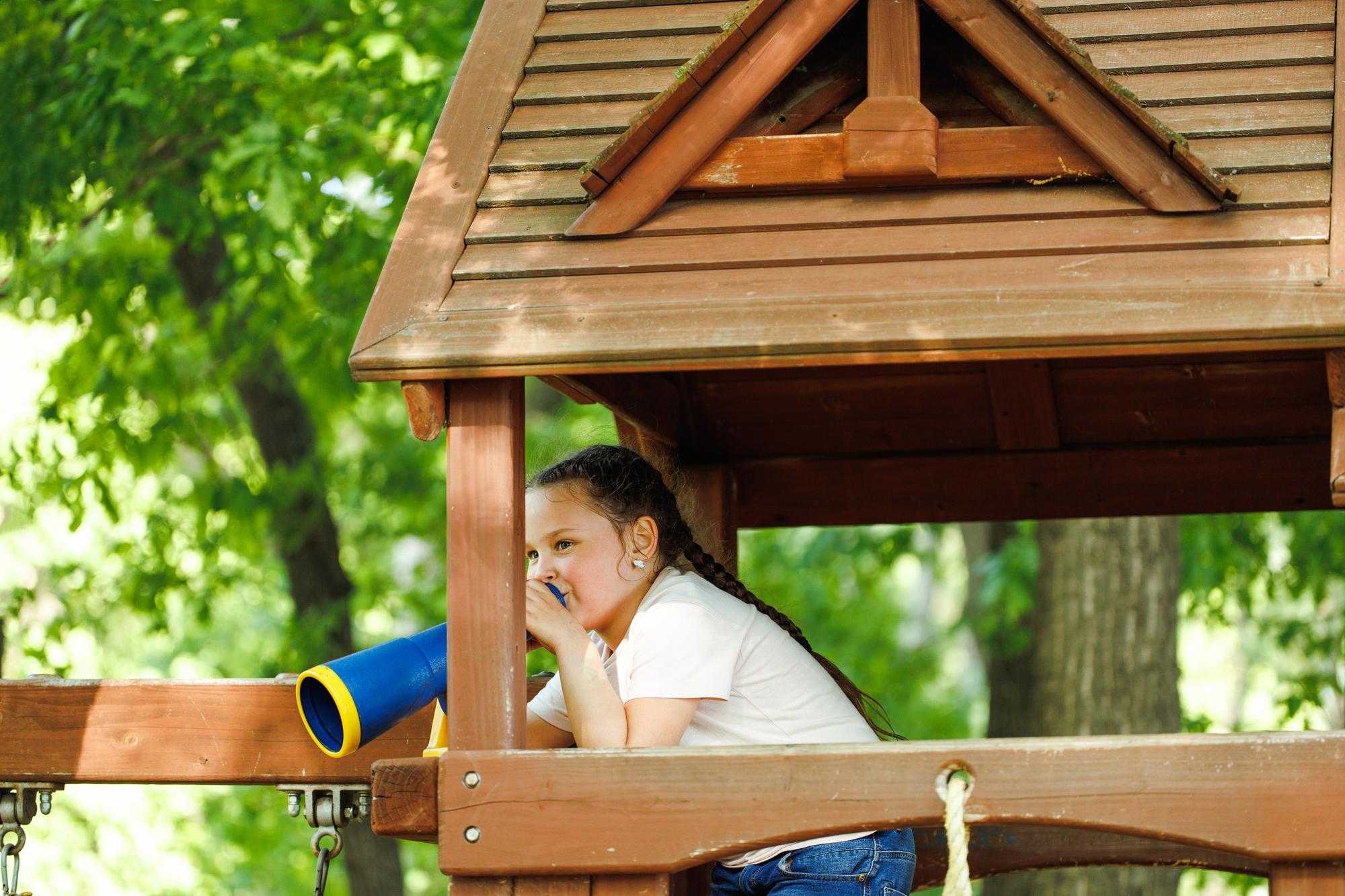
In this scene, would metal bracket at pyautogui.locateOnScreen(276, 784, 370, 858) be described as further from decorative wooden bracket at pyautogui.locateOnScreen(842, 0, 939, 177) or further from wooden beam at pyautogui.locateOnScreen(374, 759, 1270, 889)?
decorative wooden bracket at pyautogui.locateOnScreen(842, 0, 939, 177)

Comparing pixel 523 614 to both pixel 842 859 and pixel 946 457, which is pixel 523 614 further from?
pixel 946 457

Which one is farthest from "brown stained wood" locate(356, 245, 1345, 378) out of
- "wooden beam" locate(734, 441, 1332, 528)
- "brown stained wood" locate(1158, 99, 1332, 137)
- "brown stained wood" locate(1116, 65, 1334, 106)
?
"wooden beam" locate(734, 441, 1332, 528)

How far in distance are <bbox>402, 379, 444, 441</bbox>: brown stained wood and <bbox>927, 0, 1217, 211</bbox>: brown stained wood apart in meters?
1.05

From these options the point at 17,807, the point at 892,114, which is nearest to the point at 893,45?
the point at 892,114

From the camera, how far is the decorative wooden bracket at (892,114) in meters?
2.34

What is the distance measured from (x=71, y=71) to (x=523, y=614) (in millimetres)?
3552

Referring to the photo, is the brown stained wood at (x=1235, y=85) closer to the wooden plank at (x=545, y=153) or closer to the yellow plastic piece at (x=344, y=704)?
the wooden plank at (x=545, y=153)

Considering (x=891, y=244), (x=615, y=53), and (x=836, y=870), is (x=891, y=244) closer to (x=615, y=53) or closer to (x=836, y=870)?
(x=615, y=53)

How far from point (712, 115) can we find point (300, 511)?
4815 millimetres

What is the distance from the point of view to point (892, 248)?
91.4 inches

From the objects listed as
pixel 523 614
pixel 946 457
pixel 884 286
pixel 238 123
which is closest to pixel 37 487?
pixel 238 123

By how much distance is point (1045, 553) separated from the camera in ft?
19.7

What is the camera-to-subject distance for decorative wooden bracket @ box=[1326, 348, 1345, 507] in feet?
6.88

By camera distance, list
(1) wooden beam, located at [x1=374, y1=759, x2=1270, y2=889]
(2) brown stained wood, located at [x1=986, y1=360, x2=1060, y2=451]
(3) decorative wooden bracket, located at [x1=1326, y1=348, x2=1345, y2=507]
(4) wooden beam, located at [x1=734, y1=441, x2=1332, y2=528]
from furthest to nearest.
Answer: (4) wooden beam, located at [x1=734, y1=441, x2=1332, y2=528] < (2) brown stained wood, located at [x1=986, y1=360, x2=1060, y2=451] < (1) wooden beam, located at [x1=374, y1=759, x2=1270, y2=889] < (3) decorative wooden bracket, located at [x1=1326, y1=348, x2=1345, y2=507]
